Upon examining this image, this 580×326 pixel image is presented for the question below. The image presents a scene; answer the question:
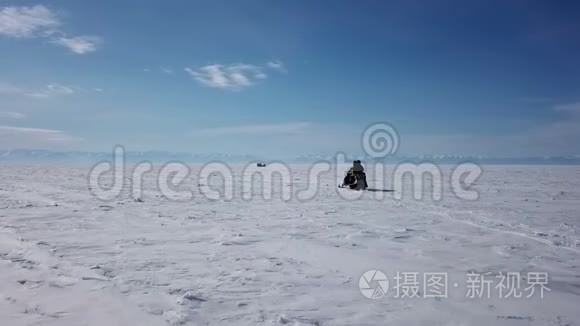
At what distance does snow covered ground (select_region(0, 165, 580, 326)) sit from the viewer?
4.09 m

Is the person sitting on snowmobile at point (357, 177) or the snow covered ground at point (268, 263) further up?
the person sitting on snowmobile at point (357, 177)

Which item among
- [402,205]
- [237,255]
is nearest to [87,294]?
[237,255]

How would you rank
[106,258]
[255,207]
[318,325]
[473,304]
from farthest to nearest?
[255,207]
[106,258]
[473,304]
[318,325]

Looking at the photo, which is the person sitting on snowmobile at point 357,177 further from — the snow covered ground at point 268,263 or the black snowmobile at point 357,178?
the snow covered ground at point 268,263

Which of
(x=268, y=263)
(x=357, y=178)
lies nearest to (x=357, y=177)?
(x=357, y=178)

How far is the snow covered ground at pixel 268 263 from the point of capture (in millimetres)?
4094

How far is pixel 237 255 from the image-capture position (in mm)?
6359

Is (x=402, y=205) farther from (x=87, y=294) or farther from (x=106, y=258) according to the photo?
(x=87, y=294)

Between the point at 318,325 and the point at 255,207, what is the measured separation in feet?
28.0

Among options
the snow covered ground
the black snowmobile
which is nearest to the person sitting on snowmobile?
the black snowmobile

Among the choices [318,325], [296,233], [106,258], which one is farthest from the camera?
[296,233]

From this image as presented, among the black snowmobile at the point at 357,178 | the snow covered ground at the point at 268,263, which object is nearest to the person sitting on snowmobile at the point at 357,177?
the black snowmobile at the point at 357,178

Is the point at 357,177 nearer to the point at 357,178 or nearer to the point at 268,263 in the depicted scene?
the point at 357,178

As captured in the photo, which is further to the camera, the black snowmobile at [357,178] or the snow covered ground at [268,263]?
the black snowmobile at [357,178]
